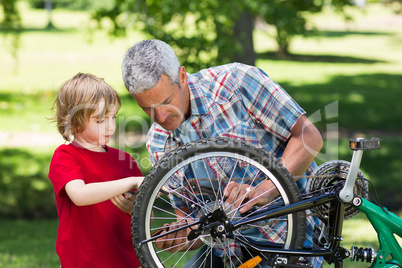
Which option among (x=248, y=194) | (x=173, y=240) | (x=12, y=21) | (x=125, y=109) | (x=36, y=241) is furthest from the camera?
(x=125, y=109)

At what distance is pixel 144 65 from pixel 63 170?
58 centimetres

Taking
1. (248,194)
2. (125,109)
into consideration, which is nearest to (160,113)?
(248,194)

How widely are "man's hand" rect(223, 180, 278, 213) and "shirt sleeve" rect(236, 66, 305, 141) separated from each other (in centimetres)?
41

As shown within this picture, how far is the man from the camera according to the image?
244 cm

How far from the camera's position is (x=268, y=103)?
261 cm

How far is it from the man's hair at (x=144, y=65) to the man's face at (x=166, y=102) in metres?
0.03

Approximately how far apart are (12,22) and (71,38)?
23492 mm

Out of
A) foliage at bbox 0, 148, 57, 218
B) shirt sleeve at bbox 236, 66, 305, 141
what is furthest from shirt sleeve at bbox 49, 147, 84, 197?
foliage at bbox 0, 148, 57, 218

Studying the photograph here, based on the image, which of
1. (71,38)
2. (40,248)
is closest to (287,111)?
(40,248)

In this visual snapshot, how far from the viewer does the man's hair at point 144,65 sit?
7.91 ft

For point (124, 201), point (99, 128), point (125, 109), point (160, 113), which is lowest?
point (125, 109)

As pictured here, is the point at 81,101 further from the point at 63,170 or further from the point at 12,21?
the point at 12,21

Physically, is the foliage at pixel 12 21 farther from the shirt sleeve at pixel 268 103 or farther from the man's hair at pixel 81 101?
the shirt sleeve at pixel 268 103

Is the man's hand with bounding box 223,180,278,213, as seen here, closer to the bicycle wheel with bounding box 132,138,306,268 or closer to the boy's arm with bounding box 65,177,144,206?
the bicycle wheel with bounding box 132,138,306,268
